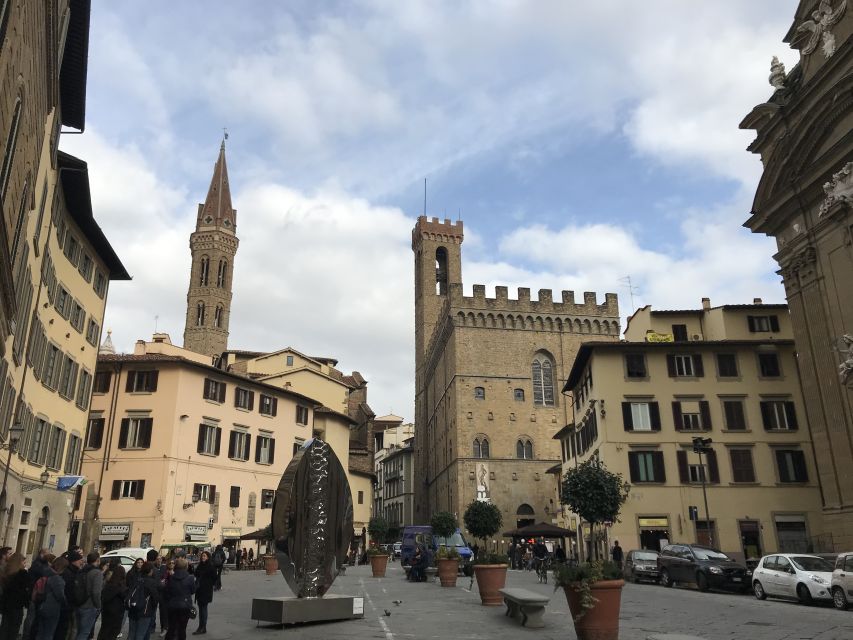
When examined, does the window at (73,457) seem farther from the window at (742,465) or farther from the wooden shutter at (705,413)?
the window at (742,465)

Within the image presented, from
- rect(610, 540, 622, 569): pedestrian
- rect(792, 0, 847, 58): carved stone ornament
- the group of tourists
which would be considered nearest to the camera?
the group of tourists

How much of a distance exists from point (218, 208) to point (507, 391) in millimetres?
57929

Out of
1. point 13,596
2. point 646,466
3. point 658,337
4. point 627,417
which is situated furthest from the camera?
point 658,337

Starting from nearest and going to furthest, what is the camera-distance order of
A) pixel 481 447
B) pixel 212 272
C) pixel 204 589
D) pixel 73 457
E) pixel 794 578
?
pixel 204 589
pixel 794 578
pixel 73 457
pixel 481 447
pixel 212 272

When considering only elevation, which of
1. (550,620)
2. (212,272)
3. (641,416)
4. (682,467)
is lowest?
(550,620)

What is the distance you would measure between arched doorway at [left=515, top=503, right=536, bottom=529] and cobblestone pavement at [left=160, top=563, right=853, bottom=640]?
124 feet

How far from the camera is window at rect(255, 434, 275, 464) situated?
143ft

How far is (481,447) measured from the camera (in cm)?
6078

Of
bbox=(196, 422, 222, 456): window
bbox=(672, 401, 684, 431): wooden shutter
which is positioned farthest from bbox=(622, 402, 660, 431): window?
bbox=(196, 422, 222, 456): window

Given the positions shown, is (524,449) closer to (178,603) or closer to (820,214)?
(820,214)

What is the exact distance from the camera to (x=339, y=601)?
549 inches

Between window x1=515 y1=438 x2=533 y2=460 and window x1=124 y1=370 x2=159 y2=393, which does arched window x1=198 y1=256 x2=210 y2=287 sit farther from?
window x1=124 y1=370 x2=159 y2=393

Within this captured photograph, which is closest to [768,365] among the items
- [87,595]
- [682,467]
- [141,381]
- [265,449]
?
[682,467]

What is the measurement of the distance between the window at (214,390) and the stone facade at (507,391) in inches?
992
